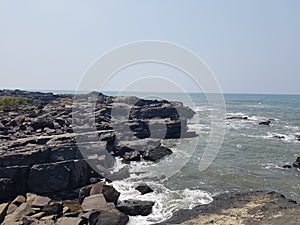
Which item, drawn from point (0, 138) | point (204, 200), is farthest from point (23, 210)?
point (0, 138)

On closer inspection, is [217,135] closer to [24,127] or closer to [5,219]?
[24,127]

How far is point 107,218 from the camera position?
45.3 ft

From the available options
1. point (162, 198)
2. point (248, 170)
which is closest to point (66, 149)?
point (162, 198)

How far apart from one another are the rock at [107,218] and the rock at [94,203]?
1.93 feet

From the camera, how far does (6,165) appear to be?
60.7ft

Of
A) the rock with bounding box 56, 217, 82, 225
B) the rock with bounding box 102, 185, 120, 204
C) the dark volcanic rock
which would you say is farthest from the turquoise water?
the rock with bounding box 56, 217, 82, 225

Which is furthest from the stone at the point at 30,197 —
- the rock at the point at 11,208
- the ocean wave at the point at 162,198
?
the ocean wave at the point at 162,198

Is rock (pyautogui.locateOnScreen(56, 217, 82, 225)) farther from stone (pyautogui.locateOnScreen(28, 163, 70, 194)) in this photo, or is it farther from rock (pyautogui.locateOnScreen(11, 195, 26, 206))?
stone (pyautogui.locateOnScreen(28, 163, 70, 194))

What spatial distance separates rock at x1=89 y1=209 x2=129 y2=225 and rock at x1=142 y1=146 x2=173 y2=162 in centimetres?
1341

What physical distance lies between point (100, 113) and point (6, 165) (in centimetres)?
2732

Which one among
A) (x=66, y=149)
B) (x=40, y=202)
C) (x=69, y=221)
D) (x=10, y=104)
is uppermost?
(x=10, y=104)

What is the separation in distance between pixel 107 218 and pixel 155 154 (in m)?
14.7

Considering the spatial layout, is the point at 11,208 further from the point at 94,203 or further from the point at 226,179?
the point at 226,179

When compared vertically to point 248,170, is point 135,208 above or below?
above
